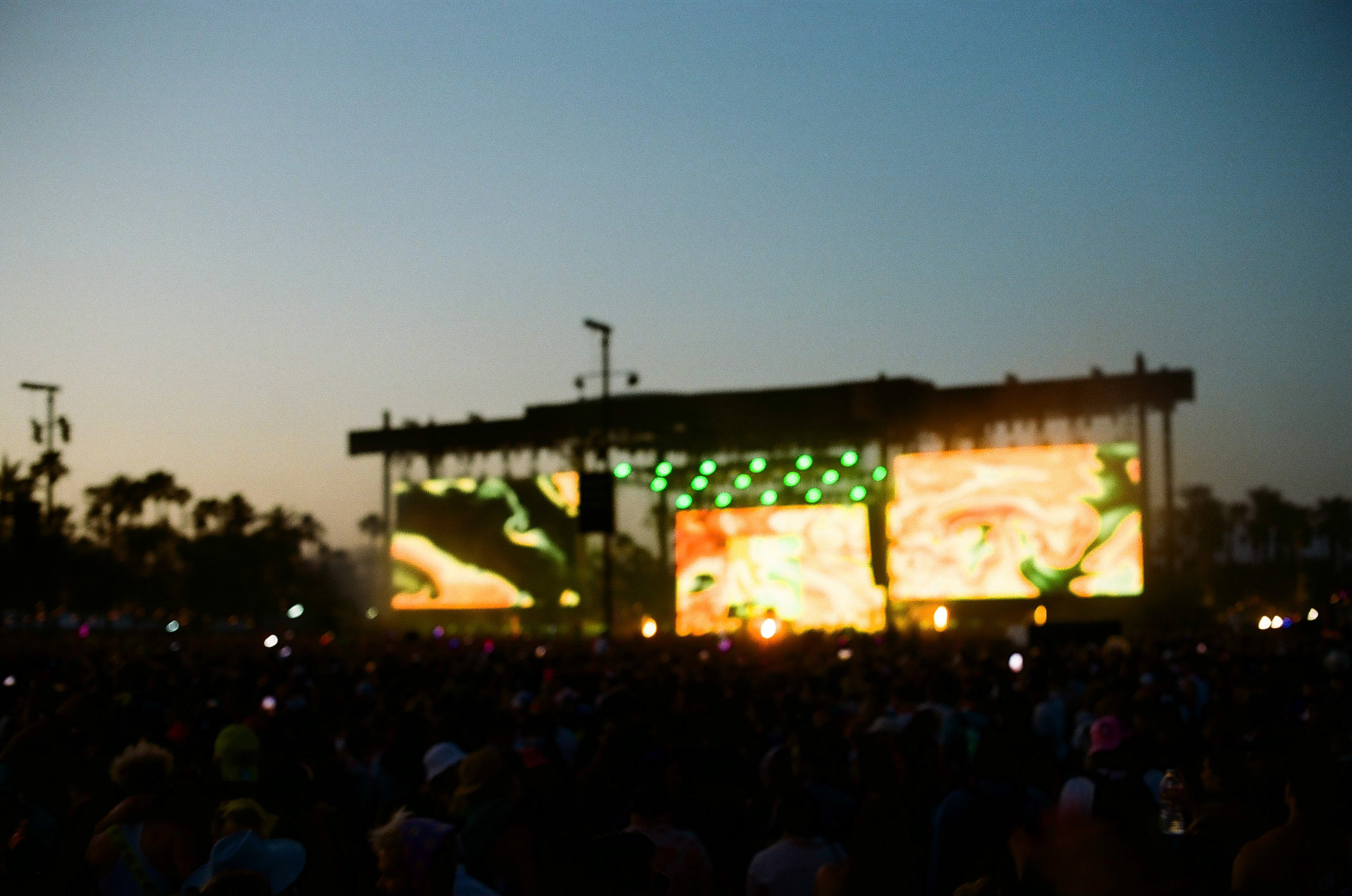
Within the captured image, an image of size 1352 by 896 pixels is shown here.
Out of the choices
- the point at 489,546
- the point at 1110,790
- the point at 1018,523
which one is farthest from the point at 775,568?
the point at 1110,790

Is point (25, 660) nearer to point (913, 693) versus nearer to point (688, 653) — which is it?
point (688, 653)

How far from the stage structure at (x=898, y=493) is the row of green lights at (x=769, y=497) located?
0.08m

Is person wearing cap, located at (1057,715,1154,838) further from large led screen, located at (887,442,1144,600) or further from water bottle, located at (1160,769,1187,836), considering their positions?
large led screen, located at (887,442,1144,600)

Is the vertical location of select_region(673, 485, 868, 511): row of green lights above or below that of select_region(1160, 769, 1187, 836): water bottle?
above

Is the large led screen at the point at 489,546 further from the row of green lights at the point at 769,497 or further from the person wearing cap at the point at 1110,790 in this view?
the person wearing cap at the point at 1110,790

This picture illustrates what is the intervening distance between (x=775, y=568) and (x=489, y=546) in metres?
16.2

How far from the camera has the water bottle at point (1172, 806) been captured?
5.71m

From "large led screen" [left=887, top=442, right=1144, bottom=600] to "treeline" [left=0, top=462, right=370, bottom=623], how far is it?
75.9ft

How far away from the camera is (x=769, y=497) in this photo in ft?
152

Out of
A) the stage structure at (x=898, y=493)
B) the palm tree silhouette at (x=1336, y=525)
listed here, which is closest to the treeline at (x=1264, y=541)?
the palm tree silhouette at (x=1336, y=525)

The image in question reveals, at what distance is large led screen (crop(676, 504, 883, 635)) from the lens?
46000 mm

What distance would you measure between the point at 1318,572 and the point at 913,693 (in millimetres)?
105087

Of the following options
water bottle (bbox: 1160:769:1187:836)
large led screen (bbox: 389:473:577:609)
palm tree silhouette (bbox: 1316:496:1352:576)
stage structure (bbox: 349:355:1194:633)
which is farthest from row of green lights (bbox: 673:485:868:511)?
palm tree silhouette (bbox: 1316:496:1352:576)

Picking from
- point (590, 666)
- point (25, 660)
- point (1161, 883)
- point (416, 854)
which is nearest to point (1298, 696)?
point (590, 666)
